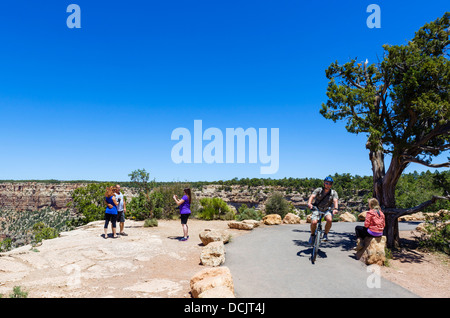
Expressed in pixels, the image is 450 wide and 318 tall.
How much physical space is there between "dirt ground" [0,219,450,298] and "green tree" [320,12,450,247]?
268 centimetres

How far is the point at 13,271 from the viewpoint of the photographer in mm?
6562

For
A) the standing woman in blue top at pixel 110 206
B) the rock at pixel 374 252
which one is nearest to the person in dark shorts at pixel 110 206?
the standing woman in blue top at pixel 110 206

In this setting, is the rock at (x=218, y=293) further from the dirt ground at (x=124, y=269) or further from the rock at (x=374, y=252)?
the rock at (x=374, y=252)

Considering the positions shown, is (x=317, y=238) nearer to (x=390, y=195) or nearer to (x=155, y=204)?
(x=390, y=195)

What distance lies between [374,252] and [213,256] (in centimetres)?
448

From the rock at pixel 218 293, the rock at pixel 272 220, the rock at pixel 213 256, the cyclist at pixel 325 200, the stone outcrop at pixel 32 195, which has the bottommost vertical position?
the stone outcrop at pixel 32 195

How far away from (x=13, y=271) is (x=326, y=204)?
333 inches

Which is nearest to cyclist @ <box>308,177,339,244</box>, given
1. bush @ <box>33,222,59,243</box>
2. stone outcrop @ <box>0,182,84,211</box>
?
bush @ <box>33,222,59,243</box>

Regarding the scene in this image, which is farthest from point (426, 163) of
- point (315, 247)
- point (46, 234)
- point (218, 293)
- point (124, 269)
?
point (46, 234)

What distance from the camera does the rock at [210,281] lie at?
497 centimetres

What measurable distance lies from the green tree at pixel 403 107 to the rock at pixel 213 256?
586cm

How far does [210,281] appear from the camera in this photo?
5.08m

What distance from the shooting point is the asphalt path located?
17.8 ft
